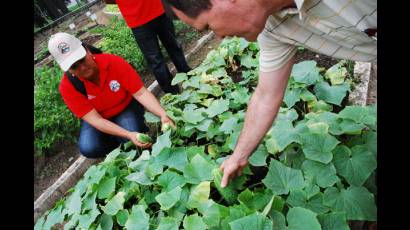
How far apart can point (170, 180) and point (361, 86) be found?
1794 millimetres

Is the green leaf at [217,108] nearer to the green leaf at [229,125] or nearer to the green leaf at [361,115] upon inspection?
the green leaf at [229,125]

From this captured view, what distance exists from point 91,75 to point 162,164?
1151mm

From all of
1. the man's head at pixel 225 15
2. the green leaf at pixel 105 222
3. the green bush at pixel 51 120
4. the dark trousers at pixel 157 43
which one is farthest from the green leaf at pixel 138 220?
the green bush at pixel 51 120

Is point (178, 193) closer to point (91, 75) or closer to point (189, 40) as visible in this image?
point (91, 75)

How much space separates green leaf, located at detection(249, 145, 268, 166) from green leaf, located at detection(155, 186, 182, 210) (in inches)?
18.6

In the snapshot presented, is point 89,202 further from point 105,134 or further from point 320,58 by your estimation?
point 320,58

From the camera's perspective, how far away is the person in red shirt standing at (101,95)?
296 centimetres

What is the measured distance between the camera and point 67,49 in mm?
2900

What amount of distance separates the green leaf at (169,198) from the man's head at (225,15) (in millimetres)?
1083

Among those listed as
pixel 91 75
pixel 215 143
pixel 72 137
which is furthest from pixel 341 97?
pixel 72 137

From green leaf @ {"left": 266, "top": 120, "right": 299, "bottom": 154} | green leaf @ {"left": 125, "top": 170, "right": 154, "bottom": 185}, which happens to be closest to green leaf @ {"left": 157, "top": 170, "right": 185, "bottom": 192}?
green leaf @ {"left": 125, "top": 170, "right": 154, "bottom": 185}

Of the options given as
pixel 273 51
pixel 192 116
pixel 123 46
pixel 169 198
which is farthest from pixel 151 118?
pixel 123 46

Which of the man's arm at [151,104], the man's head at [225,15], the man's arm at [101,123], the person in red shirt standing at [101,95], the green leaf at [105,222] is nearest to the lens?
the man's head at [225,15]

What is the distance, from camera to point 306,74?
2994 mm
